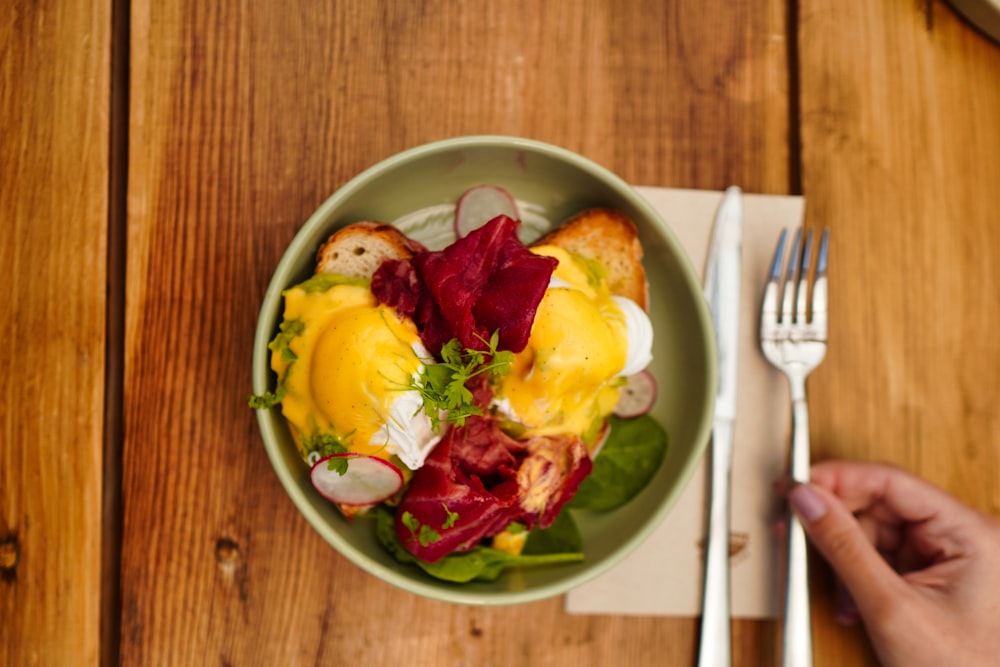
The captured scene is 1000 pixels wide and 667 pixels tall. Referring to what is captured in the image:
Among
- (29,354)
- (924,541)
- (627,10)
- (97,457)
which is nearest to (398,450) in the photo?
(97,457)

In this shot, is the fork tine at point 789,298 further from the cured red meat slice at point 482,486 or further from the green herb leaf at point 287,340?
the green herb leaf at point 287,340

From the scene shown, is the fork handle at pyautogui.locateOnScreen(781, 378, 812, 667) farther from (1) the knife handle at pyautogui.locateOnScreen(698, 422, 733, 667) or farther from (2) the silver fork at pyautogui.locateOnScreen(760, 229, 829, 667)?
(1) the knife handle at pyautogui.locateOnScreen(698, 422, 733, 667)

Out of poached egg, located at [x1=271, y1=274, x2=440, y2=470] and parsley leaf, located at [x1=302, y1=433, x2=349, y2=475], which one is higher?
poached egg, located at [x1=271, y1=274, x2=440, y2=470]

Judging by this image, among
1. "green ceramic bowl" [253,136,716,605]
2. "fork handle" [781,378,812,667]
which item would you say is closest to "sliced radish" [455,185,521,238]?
"green ceramic bowl" [253,136,716,605]

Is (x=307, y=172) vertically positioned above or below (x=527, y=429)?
above

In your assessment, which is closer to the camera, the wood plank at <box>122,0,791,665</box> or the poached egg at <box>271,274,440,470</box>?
the poached egg at <box>271,274,440,470</box>

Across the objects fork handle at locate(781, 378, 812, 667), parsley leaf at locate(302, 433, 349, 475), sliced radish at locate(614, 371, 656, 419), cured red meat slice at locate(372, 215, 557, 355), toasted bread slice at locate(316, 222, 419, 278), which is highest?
toasted bread slice at locate(316, 222, 419, 278)

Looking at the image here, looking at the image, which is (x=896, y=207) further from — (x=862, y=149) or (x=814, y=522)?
(x=814, y=522)

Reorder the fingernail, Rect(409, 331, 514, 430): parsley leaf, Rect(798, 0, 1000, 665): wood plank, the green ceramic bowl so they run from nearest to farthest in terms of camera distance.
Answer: Rect(409, 331, 514, 430): parsley leaf
the green ceramic bowl
the fingernail
Rect(798, 0, 1000, 665): wood plank

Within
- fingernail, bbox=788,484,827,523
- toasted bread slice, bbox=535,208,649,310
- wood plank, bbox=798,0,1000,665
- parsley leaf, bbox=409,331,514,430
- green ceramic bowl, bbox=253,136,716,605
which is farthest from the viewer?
wood plank, bbox=798,0,1000,665
